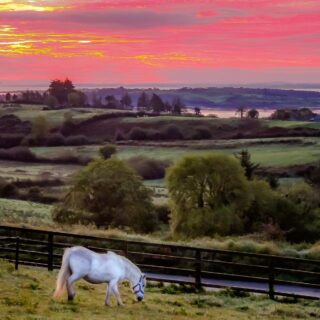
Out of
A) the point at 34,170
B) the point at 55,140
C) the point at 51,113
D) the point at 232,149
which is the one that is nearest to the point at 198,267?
the point at 34,170

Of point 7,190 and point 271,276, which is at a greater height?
point 271,276

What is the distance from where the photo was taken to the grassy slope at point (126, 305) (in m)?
11.9

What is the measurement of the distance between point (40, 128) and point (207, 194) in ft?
321

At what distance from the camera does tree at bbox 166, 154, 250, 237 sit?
175 feet

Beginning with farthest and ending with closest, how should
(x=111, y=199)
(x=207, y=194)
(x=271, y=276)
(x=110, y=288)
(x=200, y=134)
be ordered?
(x=200, y=134), (x=207, y=194), (x=111, y=199), (x=271, y=276), (x=110, y=288)

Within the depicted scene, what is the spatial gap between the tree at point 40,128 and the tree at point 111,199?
90.0m

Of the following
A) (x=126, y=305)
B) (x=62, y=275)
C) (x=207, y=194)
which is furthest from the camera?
(x=207, y=194)

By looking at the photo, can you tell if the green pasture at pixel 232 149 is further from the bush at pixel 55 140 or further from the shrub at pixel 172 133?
the shrub at pixel 172 133

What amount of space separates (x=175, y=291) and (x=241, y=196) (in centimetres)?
3790

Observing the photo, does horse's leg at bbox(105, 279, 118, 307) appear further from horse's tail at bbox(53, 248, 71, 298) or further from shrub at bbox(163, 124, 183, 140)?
shrub at bbox(163, 124, 183, 140)

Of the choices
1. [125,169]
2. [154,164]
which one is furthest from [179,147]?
[125,169]

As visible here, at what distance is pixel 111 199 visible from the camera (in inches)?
2207

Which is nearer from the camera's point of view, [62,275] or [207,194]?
[62,275]

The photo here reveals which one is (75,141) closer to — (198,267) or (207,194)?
(207,194)
